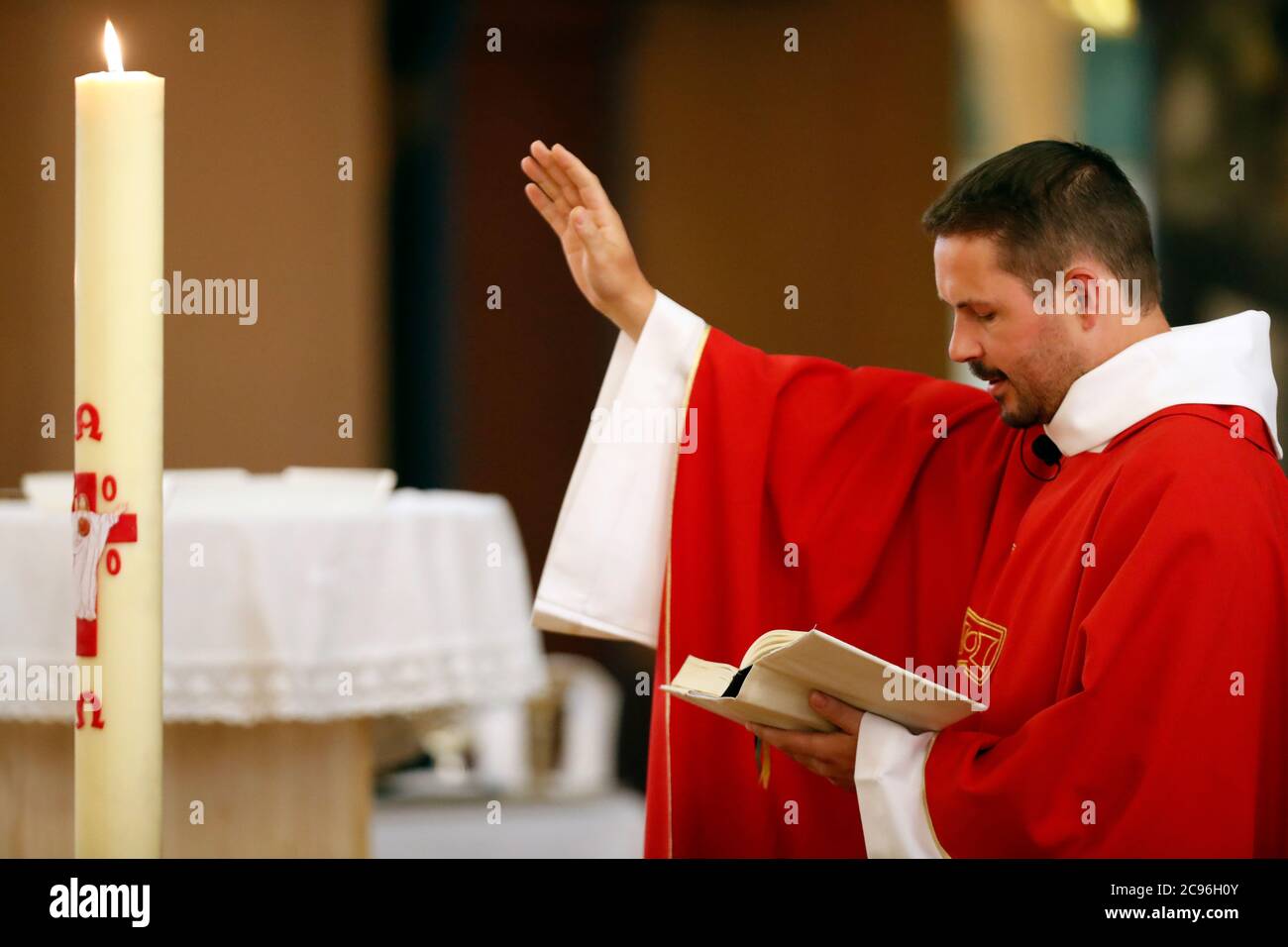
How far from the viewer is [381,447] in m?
6.06

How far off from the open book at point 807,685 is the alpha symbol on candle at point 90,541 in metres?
0.59

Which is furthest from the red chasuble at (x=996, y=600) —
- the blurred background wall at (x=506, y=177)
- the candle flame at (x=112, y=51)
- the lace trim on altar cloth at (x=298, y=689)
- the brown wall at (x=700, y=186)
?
the brown wall at (x=700, y=186)

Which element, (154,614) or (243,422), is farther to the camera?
(243,422)

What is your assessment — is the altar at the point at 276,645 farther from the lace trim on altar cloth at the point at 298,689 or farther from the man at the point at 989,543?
the man at the point at 989,543

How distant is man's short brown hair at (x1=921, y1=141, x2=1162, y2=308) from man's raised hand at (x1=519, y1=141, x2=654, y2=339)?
0.44 metres

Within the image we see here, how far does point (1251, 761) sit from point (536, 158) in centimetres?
113

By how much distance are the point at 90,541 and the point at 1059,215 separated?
1201 millimetres

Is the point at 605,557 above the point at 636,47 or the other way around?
the other way around

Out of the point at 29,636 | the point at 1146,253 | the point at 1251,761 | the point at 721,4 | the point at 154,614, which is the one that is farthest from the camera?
the point at 721,4

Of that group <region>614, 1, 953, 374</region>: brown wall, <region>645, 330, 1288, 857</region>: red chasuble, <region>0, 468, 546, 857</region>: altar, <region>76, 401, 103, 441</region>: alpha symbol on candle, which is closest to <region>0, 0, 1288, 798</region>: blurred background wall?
<region>614, 1, 953, 374</region>: brown wall

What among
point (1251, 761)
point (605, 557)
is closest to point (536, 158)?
point (605, 557)

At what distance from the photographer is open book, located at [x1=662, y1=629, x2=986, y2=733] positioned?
59.1 inches

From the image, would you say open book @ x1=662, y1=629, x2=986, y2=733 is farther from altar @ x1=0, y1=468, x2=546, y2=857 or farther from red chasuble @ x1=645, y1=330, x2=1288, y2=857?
altar @ x1=0, y1=468, x2=546, y2=857

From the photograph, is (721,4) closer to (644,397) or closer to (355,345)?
(355,345)
